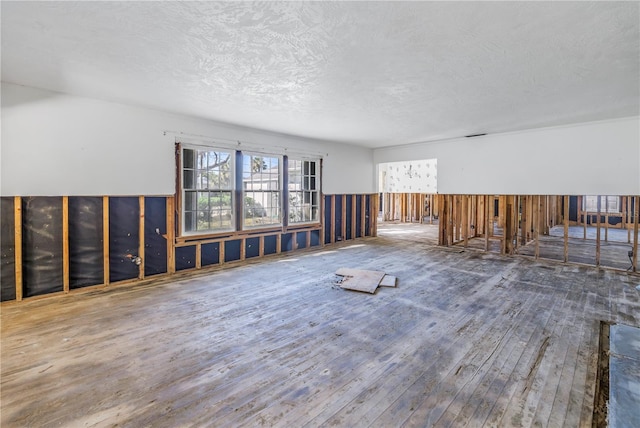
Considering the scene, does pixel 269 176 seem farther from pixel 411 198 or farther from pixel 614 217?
pixel 614 217

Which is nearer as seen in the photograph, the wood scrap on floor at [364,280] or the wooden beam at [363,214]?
the wood scrap on floor at [364,280]

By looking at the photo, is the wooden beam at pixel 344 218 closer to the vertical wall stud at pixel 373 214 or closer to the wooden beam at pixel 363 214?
the wooden beam at pixel 363 214

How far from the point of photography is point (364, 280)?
461cm

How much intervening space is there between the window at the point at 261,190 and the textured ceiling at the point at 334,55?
5.03ft

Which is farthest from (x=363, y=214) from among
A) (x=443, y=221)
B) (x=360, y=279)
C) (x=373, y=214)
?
(x=360, y=279)

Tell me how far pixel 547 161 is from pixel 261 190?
19.5 feet

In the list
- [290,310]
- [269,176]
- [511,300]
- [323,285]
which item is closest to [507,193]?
[511,300]

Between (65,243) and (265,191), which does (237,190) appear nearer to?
(265,191)

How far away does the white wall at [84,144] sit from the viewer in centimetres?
370

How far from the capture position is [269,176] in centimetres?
652

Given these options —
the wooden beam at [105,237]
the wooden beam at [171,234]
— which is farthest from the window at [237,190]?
the wooden beam at [105,237]

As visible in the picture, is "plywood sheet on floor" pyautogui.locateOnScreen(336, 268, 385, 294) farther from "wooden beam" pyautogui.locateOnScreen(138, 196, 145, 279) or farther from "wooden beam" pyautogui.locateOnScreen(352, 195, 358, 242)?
"wooden beam" pyautogui.locateOnScreen(352, 195, 358, 242)

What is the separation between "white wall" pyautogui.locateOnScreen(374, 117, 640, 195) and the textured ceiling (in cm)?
74

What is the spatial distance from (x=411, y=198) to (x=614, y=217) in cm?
756
